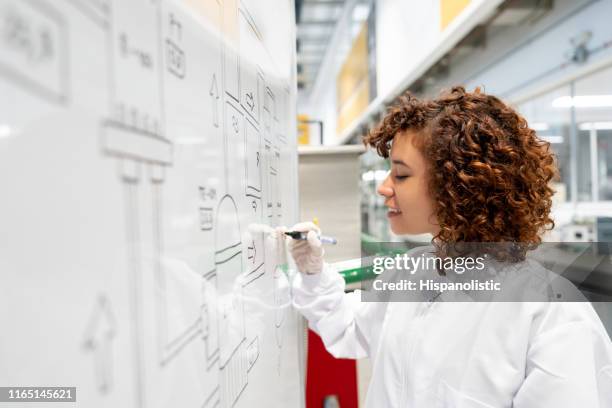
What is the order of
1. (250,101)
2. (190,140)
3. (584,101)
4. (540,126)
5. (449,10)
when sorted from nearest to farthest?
(190,140) → (250,101) → (449,10) → (584,101) → (540,126)

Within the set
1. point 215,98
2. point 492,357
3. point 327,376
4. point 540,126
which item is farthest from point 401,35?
point 215,98

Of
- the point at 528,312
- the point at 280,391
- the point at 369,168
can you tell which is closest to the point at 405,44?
the point at 369,168

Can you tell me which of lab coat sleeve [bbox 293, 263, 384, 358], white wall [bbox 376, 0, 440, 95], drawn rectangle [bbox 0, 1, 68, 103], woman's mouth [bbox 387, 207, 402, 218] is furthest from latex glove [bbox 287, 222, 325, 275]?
white wall [bbox 376, 0, 440, 95]

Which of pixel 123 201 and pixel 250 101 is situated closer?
pixel 123 201

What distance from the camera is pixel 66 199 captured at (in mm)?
194

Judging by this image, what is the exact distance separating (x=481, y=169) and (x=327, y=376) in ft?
3.64

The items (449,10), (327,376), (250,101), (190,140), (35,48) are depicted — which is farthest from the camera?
(449,10)

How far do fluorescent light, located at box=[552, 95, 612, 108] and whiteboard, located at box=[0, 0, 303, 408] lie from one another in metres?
2.50

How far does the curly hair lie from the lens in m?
0.81

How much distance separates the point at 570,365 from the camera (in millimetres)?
703

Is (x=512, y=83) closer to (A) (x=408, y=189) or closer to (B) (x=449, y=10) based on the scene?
(B) (x=449, y=10)

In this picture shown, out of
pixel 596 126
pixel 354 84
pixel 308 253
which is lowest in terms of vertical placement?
pixel 308 253

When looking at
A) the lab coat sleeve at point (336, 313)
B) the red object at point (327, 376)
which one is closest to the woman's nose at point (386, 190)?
the lab coat sleeve at point (336, 313)

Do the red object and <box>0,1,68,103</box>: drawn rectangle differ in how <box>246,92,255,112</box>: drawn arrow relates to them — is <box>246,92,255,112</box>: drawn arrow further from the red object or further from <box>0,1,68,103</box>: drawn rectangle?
the red object
